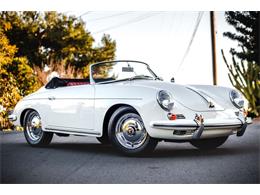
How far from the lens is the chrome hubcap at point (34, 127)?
6.26 metres

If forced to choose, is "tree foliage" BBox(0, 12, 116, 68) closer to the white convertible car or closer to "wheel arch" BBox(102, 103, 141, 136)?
the white convertible car

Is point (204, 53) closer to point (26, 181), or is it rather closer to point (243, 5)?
point (243, 5)

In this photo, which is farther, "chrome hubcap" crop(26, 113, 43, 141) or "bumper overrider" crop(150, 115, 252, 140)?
"chrome hubcap" crop(26, 113, 43, 141)

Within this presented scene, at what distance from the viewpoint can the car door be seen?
17.6 ft

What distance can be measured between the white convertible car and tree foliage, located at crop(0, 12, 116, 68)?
362 centimetres

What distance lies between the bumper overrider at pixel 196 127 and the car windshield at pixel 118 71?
1185mm

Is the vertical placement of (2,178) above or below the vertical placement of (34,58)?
below

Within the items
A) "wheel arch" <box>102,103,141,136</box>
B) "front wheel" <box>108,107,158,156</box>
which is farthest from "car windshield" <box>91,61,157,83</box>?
"front wheel" <box>108,107,158,156</box>

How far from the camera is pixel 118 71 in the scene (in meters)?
5.78

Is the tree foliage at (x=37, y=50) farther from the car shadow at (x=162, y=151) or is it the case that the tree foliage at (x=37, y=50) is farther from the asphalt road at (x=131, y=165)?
the asphalt road at (x=131, y=165)

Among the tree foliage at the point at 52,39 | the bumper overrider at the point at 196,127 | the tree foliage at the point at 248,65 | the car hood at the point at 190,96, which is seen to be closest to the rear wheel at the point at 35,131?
the car hood at the point at 190,96
